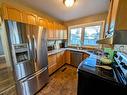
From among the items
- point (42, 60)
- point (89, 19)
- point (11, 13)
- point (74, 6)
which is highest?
point (74, 6)

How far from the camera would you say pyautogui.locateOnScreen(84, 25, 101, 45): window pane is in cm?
316

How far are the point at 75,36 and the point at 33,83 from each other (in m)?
2.94

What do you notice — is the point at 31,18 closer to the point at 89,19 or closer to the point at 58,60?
the point at 58,60

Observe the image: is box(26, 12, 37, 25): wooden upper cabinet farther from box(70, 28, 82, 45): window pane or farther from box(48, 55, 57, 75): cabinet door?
box(70, 28, 82, 45): window pane

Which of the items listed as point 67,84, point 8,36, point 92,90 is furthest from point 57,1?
point 67,84

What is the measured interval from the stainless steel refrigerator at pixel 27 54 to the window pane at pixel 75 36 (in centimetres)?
228

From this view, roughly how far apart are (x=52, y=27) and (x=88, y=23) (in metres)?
1.61

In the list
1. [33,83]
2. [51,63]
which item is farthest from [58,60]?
[33,83]

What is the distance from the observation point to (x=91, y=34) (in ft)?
11.0

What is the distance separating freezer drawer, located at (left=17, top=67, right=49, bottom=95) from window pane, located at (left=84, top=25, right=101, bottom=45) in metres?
2.39

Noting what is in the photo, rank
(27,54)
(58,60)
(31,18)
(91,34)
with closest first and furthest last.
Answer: (27,54) → (31,18) → (58,60) → (91,34)

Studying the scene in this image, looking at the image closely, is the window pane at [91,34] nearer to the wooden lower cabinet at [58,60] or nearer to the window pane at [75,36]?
the window pane at [75,36]

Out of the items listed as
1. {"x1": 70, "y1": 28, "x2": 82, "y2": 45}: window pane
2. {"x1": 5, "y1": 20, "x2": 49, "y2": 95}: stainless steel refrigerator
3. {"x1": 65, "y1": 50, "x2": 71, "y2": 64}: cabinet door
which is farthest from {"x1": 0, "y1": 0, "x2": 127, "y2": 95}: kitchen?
{"x1": 70, "y1": 28, "x2": 82, "y2": 45}: window pane

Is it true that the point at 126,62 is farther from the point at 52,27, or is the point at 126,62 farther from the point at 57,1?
the point at 52,27
